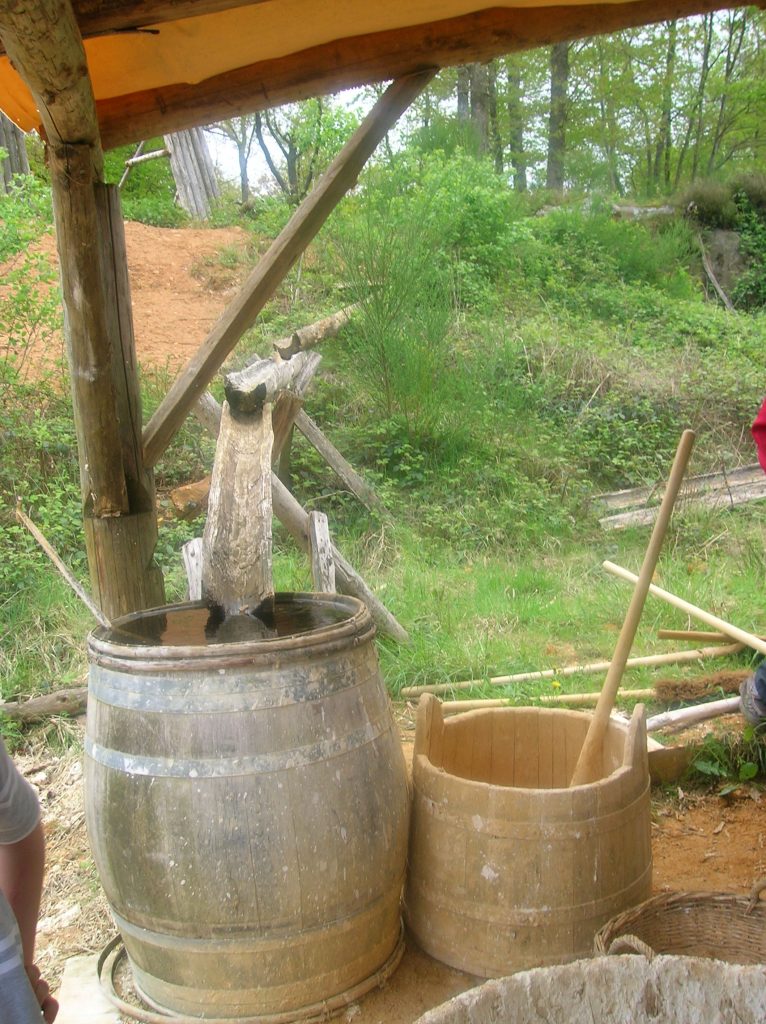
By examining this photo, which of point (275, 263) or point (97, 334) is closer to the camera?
point (97, 334)

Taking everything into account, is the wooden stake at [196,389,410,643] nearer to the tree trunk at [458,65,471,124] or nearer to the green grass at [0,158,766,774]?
the green grass at [0,158,766,774]

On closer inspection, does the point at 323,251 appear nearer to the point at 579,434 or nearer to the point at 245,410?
the point at 579,434

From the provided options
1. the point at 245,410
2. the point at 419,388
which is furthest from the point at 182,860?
the point at 419,388

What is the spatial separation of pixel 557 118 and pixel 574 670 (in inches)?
680

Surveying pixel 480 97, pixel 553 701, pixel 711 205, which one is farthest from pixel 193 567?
pixel 480 97

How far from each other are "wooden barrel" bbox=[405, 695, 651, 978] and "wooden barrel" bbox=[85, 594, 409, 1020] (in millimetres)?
220

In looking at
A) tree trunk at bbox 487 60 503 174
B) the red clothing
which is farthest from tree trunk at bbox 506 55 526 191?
the red clothing

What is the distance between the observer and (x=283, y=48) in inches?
126

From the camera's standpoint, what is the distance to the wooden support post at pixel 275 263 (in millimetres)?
3273

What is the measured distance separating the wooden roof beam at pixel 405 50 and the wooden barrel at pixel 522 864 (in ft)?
7.63

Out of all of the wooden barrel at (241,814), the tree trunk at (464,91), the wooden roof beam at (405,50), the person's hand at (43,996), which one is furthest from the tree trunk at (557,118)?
the person's hand at (43,996)

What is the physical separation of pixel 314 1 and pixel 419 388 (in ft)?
18.4

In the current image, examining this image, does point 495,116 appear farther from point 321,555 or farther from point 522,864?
point 522,864

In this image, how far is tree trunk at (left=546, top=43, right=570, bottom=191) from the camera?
1922cm
